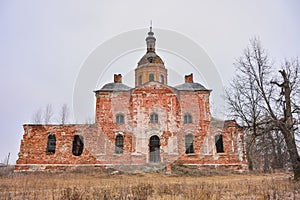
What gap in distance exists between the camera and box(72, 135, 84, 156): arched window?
25.4m

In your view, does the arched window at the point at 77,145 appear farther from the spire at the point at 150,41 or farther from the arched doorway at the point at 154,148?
the spire at the point at 150,41

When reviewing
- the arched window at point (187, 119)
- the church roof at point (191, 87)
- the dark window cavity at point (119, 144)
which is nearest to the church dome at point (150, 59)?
the church roof at point (191, 87)

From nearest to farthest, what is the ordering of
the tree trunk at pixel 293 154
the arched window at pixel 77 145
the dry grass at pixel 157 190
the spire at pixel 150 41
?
the dry grass at pixel 157 190 → the tree trunk at pixel 293 154 → the arched window at pixel 77 145 → the spire at pixel 150 41

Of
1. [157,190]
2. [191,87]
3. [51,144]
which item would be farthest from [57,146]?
[157,190]

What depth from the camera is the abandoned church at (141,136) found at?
2412cm

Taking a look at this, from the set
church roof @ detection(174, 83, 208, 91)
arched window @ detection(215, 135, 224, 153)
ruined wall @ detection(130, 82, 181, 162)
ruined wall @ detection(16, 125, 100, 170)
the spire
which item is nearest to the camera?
ruined wall @ detection(16, 125, 100, 170)

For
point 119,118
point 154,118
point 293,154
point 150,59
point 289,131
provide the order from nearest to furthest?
1. point 293,154
2. point 289,131
3. point 154,118
4. point 119,118
5. point 150,59

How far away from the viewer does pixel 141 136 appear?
24641mm

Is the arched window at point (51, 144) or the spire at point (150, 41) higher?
the spire at point (150, 41)

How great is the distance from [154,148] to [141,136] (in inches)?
63.8

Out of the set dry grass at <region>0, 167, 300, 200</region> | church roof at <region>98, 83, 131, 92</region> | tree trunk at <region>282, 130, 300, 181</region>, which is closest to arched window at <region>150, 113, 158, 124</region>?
church roof at <region>98, 83, 131, 92</region>

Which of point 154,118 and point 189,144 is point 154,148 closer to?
point 154,118

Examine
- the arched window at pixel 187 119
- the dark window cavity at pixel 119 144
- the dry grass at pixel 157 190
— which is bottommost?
the dry grass at pixel 157 190

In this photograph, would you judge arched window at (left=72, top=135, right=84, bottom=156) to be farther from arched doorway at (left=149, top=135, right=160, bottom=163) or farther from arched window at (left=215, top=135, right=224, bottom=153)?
arched window at (left=215, top=135, right=224, bottom=153)
